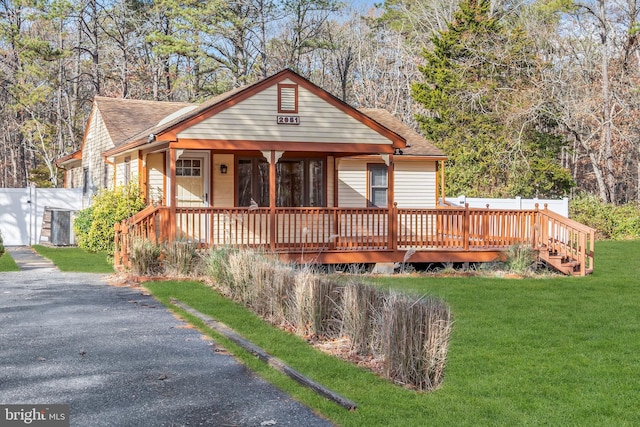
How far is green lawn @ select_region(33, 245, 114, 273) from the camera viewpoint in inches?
624

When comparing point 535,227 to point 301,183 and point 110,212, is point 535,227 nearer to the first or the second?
point 301,183

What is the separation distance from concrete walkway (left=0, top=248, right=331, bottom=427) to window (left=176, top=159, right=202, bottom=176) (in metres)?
7.82

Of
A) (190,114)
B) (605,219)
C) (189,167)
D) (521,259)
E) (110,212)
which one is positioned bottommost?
(521,259)

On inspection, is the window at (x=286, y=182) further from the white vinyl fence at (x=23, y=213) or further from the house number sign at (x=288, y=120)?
the white vinyl fence at (x=23, y=213)

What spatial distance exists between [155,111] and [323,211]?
33.7ft

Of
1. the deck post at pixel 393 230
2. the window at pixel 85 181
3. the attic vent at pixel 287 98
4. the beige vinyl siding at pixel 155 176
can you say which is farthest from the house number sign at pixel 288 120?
the window at pixel 85 181

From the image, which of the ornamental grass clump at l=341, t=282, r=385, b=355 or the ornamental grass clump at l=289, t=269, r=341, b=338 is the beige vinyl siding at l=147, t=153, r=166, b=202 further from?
the ornamental grass clump at l=341, t=282, r=385, b=355

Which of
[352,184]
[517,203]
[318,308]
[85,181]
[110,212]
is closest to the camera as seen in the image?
[318,308]

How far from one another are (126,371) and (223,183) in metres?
12.2

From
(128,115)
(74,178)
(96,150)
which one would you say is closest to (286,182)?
(128,115)

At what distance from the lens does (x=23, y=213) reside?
23406 millimetres

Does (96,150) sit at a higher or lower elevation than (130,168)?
higher

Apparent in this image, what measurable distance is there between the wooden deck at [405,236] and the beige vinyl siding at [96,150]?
26.9ft

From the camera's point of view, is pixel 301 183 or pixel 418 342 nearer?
pixel 418 342
